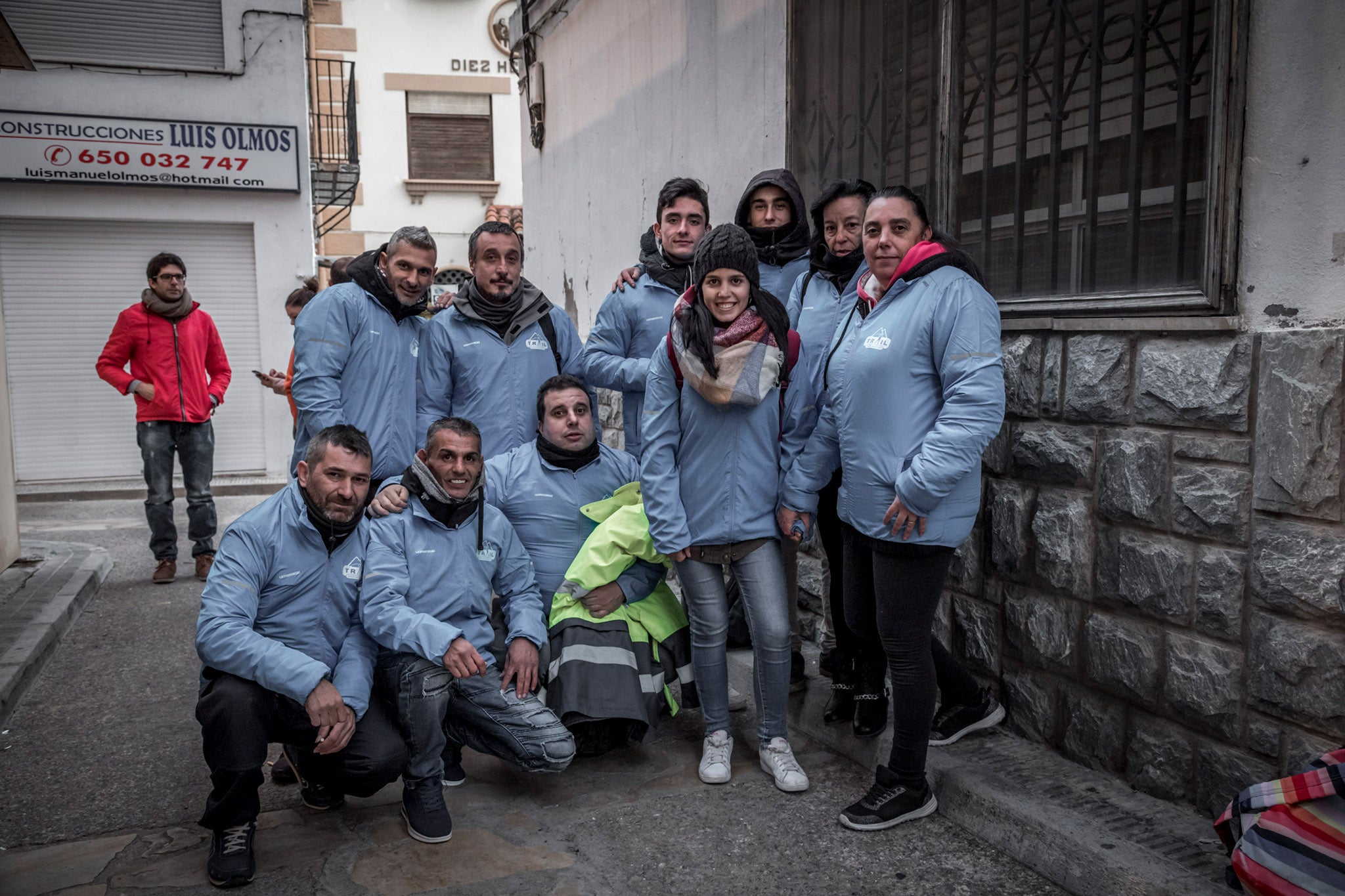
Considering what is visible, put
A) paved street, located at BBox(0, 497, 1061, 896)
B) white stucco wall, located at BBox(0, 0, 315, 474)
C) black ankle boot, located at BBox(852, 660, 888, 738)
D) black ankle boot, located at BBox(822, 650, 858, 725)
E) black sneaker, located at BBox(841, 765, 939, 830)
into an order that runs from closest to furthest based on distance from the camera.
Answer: paved street, located at BBox(0, 497, 1061, 896) → black sneaker, located at BBox(841, 765, 939, 830) → black ankle boot, located at BBox(852, 660, 888, 738) → black ankle boot, located at BBox(822, 650, 858, 725) → white stucco wall, located at BBox(0, 0, 315, 474)

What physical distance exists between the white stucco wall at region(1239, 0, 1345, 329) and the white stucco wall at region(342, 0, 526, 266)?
17.3 meters

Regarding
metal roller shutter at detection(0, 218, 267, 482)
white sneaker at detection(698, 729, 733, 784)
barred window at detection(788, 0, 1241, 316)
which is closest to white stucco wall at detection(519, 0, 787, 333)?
barred window at detection(788, 0, 1241, 316)

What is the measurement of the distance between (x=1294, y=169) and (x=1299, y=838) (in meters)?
1.61

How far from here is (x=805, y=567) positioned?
4.79m

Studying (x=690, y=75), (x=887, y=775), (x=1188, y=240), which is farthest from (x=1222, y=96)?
(x=690, y=75)

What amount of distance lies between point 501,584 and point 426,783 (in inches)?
29.5

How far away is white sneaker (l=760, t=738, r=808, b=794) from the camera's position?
11.2ft

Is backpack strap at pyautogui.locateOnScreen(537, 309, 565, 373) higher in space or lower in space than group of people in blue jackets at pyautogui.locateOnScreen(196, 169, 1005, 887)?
higher

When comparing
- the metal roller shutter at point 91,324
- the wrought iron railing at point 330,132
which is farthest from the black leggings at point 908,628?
the wrought iron railing at point 330,132

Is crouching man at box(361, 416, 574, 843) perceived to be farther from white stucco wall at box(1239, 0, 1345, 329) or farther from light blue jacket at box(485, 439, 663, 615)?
white stucco wall at box(1239, 0, 1345, 329)

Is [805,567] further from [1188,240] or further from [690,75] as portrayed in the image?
[690,75]

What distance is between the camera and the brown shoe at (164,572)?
21.6ft

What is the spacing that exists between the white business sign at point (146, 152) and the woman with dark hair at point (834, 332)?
28.2 feet

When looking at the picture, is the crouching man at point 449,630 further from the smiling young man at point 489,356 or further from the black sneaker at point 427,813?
the smiling young man at point 489,356
